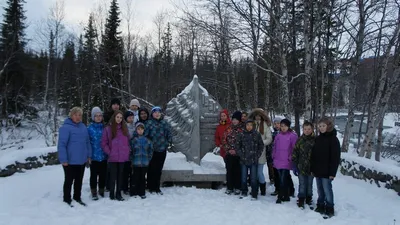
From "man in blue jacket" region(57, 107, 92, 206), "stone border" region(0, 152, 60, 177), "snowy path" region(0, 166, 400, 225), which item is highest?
"man in blue jacket" region(57, 107, 92, 206)

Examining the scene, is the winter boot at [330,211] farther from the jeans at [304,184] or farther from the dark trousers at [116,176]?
the dark trousers at [116,176]

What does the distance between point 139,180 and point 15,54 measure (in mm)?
20594

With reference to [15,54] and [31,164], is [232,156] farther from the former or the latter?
[15,54]

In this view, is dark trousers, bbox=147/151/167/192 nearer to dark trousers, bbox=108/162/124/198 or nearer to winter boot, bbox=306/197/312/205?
dark trousers, bbox=108/162/124/198

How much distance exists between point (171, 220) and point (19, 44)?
22.7 m

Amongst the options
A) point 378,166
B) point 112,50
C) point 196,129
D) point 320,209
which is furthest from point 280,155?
point 112,50

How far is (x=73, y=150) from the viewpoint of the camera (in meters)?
4.81

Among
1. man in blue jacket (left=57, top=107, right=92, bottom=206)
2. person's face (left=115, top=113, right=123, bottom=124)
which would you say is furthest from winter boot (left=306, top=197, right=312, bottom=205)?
man in blue jacket (left=57, top=107, right=92, bottom=206)

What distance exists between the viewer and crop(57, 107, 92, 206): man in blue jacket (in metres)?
4.77

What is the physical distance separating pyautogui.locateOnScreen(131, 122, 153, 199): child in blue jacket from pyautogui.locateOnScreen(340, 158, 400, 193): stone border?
4595 mm

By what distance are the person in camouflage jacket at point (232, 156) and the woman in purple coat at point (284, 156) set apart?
73 centimetres

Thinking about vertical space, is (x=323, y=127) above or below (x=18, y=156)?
above

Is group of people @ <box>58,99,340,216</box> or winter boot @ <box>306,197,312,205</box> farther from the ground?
group of people @ <box>58,99,340,216</box>

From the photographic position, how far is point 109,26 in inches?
866
